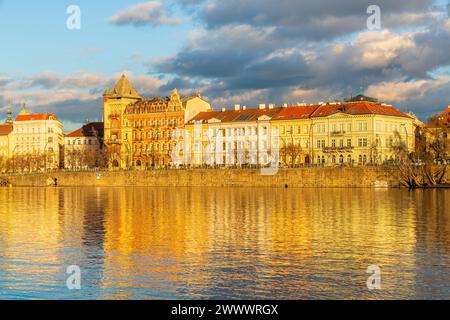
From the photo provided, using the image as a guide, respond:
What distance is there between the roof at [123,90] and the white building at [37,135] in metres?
23.4

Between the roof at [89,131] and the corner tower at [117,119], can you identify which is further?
the roof at [89,131]

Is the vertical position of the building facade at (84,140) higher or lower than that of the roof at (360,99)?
lower

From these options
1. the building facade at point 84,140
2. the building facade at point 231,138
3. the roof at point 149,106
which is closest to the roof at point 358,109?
the building facade at point 231,138

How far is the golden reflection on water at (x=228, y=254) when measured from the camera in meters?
21.7

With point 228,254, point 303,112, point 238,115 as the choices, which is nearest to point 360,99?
point 303,112

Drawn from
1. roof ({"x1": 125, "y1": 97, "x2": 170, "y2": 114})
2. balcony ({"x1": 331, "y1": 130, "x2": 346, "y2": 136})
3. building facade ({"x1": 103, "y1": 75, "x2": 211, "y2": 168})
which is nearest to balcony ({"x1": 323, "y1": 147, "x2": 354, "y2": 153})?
balcony ({"x1": 331, "y1": 130, "x2": 346, "y2": 136})

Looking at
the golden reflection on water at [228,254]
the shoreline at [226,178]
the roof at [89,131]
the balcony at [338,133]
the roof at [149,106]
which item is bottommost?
the golden reflection on water at [228,254]

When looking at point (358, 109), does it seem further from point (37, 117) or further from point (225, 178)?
point (37, 117)

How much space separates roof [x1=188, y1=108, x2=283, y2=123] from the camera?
13088 centimetres

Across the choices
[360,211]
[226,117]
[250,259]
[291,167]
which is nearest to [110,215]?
[360,211]

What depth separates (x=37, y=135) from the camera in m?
169

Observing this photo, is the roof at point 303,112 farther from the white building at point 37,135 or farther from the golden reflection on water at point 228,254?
the golden reflection on water at point 228,254

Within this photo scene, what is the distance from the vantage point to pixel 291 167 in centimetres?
10706

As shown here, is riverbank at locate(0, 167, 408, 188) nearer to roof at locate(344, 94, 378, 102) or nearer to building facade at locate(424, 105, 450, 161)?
building facade at locate(424, 105, 450, 161)
